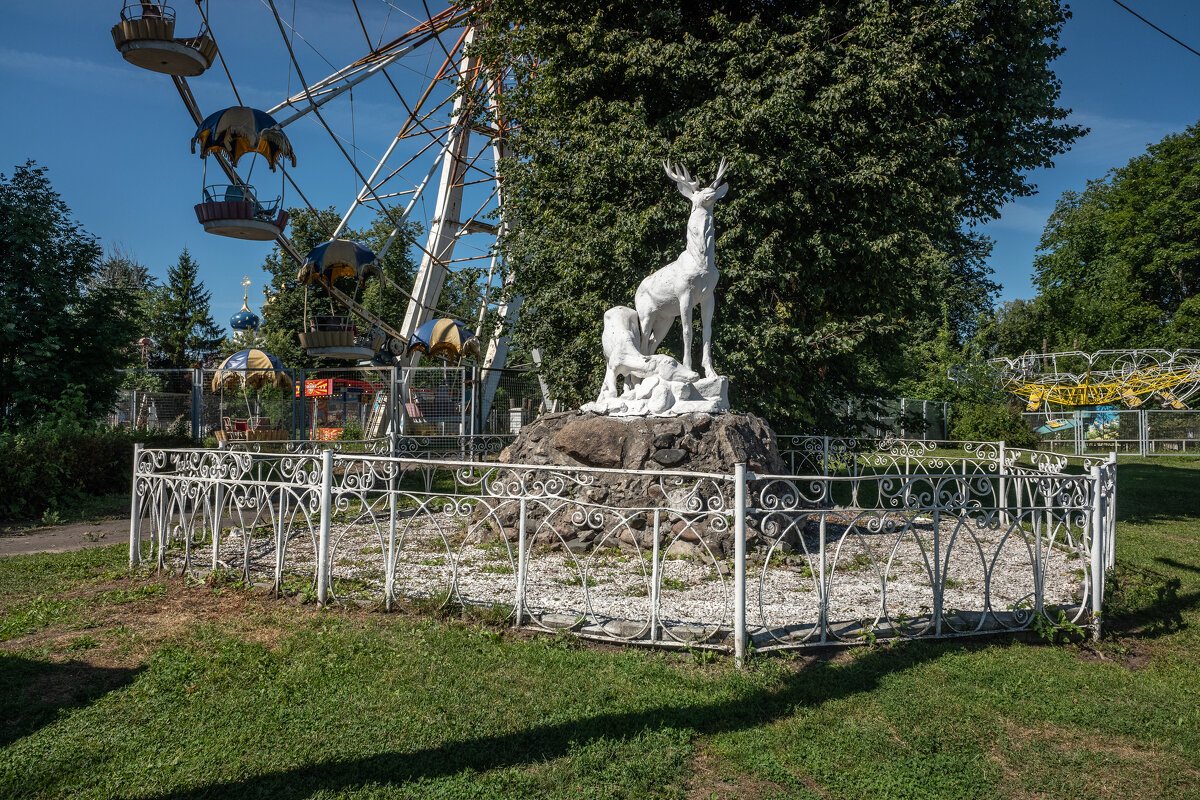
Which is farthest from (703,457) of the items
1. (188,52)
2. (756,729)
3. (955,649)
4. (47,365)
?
→ (47,365)

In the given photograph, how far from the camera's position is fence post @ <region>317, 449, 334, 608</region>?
217 inches

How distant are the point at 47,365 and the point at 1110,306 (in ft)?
130

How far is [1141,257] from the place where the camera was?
3083cm

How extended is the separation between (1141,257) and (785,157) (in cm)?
2921

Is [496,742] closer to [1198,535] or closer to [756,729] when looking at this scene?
[756,729]

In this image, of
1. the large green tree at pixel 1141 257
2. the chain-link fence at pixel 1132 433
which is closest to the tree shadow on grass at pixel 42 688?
the chain-link fence at pixel 1132 433

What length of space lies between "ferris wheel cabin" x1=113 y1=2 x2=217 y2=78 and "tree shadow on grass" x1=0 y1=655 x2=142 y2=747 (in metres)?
9.89

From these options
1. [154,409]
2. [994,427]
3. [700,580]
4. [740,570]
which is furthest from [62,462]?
[994,427]

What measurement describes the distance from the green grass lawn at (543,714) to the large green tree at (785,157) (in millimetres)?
7377

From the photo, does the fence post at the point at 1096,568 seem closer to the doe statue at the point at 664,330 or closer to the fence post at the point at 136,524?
the doe statue at the point at 664,330

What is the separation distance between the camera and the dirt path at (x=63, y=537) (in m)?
8.39

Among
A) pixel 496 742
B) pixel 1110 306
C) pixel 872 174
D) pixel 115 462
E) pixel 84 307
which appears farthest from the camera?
pixel 1110 306

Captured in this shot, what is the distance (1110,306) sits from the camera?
3241 centimetres

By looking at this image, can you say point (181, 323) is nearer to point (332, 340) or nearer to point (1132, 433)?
point (332, 340)
